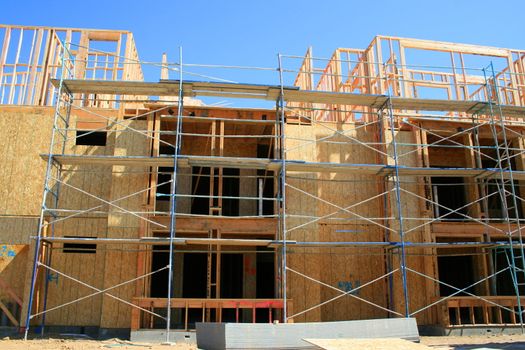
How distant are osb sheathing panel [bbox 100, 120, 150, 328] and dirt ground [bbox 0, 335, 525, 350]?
0.96m

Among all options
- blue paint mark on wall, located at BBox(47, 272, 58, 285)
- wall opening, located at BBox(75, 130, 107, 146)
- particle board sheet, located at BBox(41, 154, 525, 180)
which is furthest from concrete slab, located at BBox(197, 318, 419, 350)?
wall opening, located at BBox(75, 130, 107, 146)

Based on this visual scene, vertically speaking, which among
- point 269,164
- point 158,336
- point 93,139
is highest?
point 93,139

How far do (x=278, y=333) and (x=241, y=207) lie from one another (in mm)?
7287

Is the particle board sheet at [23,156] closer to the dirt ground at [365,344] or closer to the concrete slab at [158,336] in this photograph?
the dirt ground at [365,344]

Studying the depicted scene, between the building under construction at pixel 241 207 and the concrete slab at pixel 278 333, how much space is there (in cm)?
196

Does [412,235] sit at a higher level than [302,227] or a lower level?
lower

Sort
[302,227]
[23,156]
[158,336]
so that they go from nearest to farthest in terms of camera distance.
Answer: [158,336] < [302,227] < [23,156]

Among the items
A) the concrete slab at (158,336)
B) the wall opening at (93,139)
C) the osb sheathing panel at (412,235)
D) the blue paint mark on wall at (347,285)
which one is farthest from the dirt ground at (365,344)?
the wall opening at (93,139)

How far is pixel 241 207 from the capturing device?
17.3 m

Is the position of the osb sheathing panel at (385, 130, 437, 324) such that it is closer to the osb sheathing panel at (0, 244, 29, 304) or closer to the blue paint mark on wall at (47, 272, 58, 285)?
the blue paint mark on wall at (47, 272, 58, 285)

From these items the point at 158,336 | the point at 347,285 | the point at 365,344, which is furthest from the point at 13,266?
the point at 365,344

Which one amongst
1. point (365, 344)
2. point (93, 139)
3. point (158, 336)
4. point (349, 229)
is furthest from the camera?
point (93, 139)

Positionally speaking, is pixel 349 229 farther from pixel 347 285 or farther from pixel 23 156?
pixel 23 156

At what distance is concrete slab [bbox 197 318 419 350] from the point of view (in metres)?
10.1
